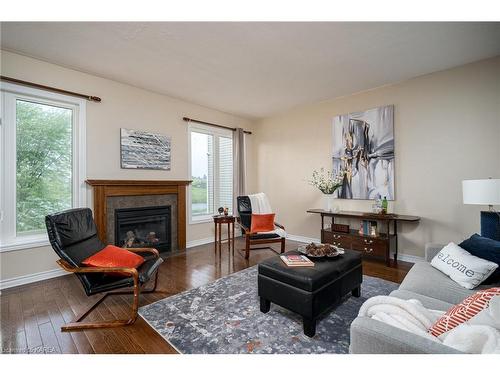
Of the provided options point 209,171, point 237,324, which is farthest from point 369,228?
point 209,171

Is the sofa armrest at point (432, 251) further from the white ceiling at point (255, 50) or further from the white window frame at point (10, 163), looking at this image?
the white window frame at point (10, 163)

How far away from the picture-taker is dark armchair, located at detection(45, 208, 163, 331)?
197 cm

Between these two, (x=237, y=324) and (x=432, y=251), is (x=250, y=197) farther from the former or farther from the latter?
(x=432, y=251)

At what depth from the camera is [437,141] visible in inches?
130

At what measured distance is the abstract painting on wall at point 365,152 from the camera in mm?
3703

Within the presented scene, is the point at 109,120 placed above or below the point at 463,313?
above

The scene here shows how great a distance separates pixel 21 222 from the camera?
2.86 metres

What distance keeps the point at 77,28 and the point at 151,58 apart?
0.76m

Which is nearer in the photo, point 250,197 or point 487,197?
point 487,197

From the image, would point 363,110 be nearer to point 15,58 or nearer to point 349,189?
point 349,189

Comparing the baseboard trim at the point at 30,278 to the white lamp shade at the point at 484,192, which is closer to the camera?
the white lamp shade at the point at 484,192

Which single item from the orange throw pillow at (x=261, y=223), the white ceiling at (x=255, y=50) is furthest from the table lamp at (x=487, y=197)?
the orange throw pillow at (x=261, y=223)

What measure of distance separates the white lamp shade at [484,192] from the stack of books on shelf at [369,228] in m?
1.47

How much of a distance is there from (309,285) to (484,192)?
1755mm
